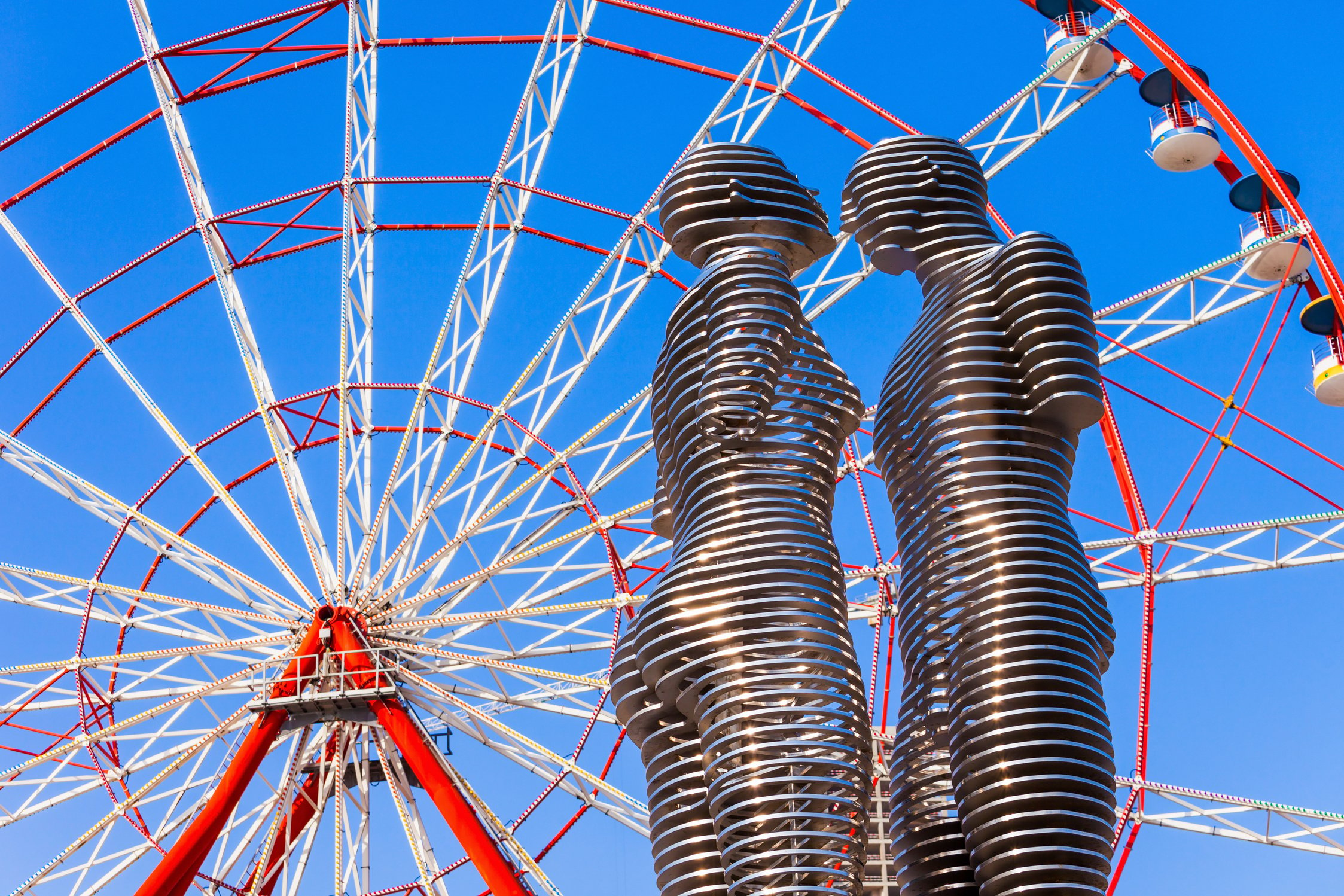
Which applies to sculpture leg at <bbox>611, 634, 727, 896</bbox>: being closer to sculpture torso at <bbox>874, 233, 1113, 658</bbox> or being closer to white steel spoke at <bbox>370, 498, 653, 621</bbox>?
sculpture torso at <bbox>874, 233, 1113, 658</bbox>

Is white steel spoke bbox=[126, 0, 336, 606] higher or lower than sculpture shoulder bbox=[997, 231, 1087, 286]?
higher

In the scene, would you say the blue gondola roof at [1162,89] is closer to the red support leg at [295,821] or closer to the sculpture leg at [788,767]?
the sculpture leg at [788,767]

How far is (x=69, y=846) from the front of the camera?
866 inches

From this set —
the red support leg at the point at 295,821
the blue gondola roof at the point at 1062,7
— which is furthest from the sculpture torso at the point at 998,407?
the red support leg at the point at 295,821

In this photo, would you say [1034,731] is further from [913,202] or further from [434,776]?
[434,776]

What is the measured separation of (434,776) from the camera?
20.4 m

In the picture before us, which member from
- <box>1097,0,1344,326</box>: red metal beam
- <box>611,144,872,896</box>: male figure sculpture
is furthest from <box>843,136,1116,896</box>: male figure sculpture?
<box>1097,0,1344,326</box>: red metal beam

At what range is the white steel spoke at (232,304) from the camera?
76.9 ft

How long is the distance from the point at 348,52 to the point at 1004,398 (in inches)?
556

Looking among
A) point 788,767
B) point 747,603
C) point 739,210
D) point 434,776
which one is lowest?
point 788,767

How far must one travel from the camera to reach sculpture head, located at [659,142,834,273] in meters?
14.4

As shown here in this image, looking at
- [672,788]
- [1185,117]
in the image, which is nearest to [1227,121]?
→ [1185,117]

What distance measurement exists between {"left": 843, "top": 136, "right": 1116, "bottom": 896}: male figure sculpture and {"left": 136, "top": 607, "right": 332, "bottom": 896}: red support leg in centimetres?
1115

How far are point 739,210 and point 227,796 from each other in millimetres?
10987
